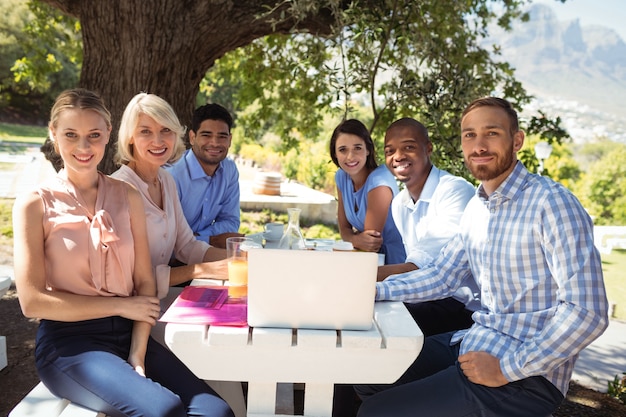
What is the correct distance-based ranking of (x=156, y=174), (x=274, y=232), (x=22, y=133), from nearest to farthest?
1. (x=156, y=174)
2. (x=274, y=232)
3. (x=22, y=133)

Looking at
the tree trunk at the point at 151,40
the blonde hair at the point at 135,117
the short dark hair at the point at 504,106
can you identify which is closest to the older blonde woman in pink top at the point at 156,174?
the blonde hair at the point at 135,117

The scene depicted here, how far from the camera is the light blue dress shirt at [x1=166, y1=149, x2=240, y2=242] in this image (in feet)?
11.2

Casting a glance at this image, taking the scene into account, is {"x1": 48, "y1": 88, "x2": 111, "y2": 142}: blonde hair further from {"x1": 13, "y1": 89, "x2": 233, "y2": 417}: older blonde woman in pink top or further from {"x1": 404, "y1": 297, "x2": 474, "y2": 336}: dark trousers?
{"x1": 404, "y1": 297, "x2": 474, "y2": 336}: dark trousers

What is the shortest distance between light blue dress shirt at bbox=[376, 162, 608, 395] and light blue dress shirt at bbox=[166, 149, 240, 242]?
1.64 meters

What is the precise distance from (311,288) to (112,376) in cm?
73

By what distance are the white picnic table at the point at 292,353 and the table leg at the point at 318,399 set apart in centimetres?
8

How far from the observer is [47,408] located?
1.75 m

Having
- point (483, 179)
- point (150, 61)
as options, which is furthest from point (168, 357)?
point (150, 61)

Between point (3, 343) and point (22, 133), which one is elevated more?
point (22, 133)

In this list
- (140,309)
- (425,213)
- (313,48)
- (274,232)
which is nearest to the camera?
(140,309)

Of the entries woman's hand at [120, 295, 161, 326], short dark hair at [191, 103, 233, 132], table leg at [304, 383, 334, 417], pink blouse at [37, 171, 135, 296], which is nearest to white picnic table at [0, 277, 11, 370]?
pink blouse at [37, 171, 135, 296]

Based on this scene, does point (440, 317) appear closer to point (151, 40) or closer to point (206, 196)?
point (206, 196)

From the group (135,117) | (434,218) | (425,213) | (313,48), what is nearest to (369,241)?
(425,213)

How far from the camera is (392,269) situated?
2527 millimetres
